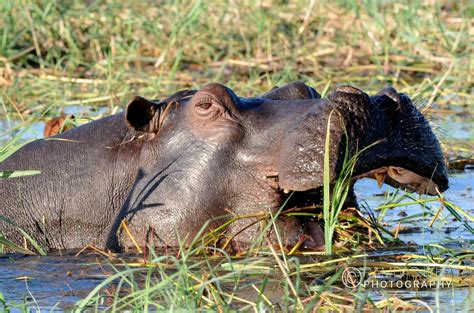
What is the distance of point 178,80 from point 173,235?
5579mm

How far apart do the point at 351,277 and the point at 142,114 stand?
4.92 feet

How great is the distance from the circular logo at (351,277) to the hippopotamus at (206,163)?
1.38 ft

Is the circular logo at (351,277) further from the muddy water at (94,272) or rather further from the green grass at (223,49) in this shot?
the green grass at (223,49)

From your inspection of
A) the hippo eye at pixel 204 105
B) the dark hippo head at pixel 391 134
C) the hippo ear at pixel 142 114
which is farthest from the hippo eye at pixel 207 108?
the dark hippo head at pixel 391 134

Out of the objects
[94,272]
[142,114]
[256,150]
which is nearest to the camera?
[94,272]

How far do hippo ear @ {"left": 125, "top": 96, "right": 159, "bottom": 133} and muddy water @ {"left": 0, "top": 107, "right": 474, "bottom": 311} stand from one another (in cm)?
68

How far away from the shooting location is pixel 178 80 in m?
10.7

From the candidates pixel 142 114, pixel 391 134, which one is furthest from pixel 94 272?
pixel 391 134

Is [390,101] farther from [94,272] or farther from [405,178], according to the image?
[94,272]

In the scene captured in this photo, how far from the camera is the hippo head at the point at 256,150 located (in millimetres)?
4934

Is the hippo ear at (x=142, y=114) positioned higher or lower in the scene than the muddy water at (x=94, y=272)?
higher

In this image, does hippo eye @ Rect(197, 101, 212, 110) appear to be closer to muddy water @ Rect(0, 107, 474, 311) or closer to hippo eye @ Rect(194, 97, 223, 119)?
hippo eye @ Rect(194, 97, 223, 119)

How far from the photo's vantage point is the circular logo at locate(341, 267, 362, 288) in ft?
14.7

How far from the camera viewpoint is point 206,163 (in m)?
5.24
